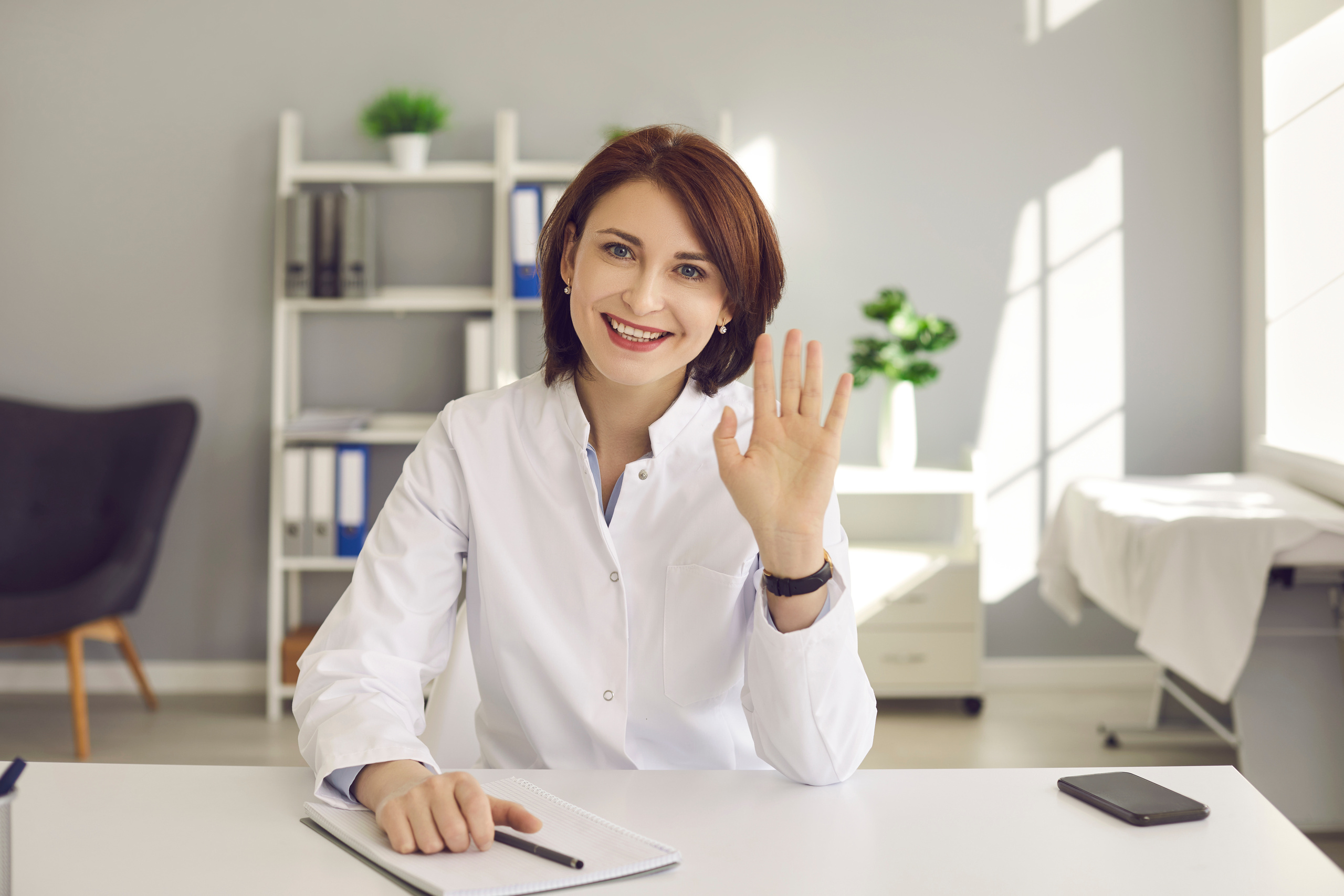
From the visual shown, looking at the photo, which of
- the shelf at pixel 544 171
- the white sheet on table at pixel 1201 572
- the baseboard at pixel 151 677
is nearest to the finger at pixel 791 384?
the white sheet on table at pixel 1201 572

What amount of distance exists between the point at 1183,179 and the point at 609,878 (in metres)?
3.59

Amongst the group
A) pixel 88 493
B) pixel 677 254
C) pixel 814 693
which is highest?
pixel 677 254

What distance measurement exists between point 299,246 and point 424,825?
2.86 m

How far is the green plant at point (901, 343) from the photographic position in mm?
3402

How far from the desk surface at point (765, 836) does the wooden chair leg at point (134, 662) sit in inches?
102

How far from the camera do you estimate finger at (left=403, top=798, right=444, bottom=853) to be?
2.83 ft

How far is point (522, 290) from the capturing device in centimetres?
344

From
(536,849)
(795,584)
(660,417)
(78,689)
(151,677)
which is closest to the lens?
(536,849)

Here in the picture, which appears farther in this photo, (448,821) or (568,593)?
(568,593)

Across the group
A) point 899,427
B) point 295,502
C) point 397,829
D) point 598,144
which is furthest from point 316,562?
point 397,829

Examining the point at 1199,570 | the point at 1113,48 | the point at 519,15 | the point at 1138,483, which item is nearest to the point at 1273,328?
the point at 1138,483

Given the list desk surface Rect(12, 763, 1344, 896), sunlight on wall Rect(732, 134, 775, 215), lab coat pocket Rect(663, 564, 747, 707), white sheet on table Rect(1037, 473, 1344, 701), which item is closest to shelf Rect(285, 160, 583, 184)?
sunlight on wall Rect(732, 134, 775, 215)

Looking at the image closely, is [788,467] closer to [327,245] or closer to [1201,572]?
[1201,572]

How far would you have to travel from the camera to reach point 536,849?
33.3 inches
